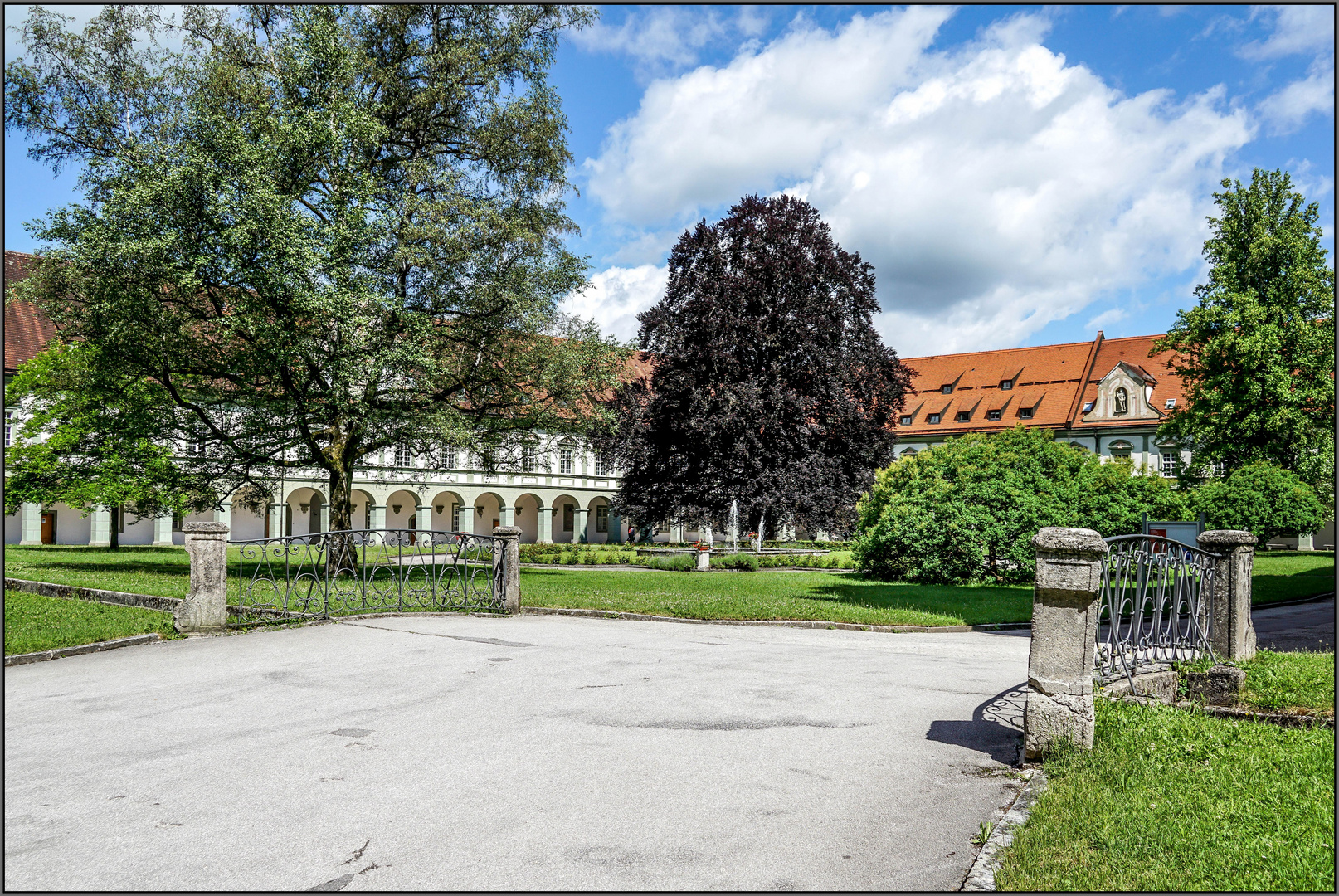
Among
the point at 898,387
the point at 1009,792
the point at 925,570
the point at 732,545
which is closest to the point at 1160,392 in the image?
the point at 898,387

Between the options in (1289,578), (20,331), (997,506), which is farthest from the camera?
(20,331)

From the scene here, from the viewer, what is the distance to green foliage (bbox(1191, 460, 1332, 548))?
1102 inches

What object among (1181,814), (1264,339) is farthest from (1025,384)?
(1181,814)

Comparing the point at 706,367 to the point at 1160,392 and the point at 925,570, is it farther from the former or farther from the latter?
the point at 1160,392

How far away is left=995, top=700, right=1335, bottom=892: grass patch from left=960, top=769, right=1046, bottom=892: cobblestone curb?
5 centimetres

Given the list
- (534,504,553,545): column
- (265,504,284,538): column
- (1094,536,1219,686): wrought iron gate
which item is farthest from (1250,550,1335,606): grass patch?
(265,504,284,538): column

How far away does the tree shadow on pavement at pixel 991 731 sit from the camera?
19.9ft

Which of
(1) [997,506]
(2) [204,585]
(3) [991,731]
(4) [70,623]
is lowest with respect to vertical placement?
(4) [70,623]

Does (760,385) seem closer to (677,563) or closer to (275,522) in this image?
(677,563)

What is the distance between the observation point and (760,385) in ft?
105

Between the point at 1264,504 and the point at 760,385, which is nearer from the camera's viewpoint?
the point at 1264,504

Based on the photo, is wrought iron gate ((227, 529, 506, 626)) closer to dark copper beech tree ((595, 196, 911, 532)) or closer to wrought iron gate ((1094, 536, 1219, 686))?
wrought iron gate ((1094, 536, 1219, 686))

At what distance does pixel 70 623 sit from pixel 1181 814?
12784 mm

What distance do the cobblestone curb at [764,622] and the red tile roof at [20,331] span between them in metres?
37.5
